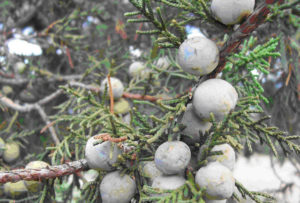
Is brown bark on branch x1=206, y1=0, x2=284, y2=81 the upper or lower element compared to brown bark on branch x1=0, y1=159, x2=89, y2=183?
upper

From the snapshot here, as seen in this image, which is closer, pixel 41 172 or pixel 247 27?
pixel 247 27

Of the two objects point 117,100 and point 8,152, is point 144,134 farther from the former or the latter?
point 8,152

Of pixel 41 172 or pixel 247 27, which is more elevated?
pixel 247 27

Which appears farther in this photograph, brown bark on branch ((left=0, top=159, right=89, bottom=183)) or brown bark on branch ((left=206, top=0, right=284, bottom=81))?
brown bark on branch ((left=0, top=159, right=89, bottom=183))
